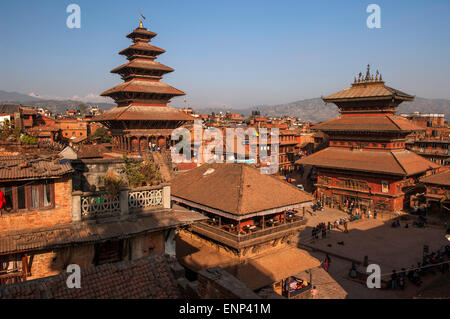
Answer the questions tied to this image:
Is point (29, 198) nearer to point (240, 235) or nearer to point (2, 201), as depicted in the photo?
point (2, 201)

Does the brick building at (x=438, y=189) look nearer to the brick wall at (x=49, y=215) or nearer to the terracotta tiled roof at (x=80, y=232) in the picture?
the terracotta tiled roof at (x=80, y=232)

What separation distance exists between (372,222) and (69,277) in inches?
1383

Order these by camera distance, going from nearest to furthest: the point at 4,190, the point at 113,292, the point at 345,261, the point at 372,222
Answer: the point at 113,292, the point at 4,190, the point at 345,261, the point at 372,222

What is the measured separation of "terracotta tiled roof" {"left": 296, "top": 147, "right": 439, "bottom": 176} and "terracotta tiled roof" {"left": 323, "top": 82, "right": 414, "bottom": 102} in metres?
7.03

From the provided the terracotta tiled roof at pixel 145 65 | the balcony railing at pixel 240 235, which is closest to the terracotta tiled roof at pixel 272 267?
the balcony railing at pixel 240 235

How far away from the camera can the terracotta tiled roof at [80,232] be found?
10.5 meters

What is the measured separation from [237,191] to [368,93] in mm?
32809

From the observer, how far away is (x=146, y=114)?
38.8m

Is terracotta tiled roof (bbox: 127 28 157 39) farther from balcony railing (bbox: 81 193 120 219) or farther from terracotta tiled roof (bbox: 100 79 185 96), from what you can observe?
balcony railing (bbox: 81 193 120 219)

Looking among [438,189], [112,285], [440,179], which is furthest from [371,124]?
[112,285]

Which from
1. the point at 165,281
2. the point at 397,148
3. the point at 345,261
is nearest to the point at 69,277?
the point at 165,281

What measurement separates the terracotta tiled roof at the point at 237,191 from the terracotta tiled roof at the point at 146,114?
16025 millimetres
